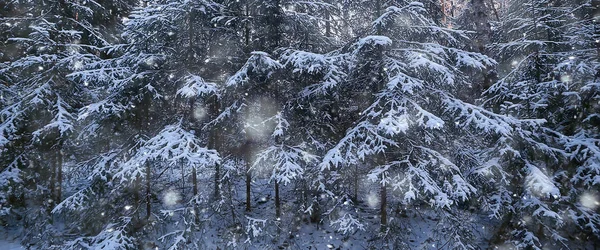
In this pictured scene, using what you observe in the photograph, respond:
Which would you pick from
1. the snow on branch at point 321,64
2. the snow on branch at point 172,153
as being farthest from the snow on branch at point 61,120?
the snow on branch at point 321,64

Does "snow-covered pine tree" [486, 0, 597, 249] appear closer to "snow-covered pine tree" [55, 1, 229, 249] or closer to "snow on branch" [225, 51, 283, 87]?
"snow on branch" [225, 51, 283, 87]

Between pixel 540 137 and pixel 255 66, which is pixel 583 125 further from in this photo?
pixel 255 66

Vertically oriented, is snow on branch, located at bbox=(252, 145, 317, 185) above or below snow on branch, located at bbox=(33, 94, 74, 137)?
below

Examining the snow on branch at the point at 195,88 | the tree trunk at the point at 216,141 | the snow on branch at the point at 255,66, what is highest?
the snow on branch at the point at 255,66

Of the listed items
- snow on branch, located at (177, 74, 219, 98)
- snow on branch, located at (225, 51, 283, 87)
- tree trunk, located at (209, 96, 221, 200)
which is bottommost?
tree trunk, located at (209, 96, 221, 200)

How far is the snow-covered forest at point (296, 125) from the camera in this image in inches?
358

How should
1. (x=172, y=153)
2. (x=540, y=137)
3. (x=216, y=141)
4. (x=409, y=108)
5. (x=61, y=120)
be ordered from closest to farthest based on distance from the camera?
(x=409, y=108) < (x=172, y=153) < (x=540, y=137) < (x=61, y=120) < (x=216, y=141)

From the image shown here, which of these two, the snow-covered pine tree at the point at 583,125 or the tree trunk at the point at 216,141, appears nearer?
the snow-covered pine tree at the point at 583,125

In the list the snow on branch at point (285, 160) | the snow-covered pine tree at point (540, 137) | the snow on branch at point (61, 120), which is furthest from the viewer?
the snow on branch at point (61, 120)

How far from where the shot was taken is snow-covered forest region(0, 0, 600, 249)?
909 centimetres

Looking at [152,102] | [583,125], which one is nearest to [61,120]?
[152,102]

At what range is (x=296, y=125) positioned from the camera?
35.5 feet

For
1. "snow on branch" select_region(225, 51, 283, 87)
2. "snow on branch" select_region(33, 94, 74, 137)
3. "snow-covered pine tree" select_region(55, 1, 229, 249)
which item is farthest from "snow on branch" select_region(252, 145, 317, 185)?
"snow on branch" select_region(33, 94, 74, 137)

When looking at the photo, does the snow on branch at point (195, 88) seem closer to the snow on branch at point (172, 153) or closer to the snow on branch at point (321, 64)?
the snow on branch at point (172, 153)
